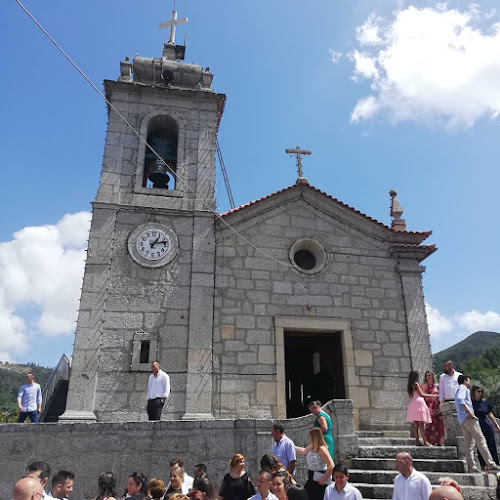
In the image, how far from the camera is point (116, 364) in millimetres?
9539

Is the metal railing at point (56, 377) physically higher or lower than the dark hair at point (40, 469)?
higher

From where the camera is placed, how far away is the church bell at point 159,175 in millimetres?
11539

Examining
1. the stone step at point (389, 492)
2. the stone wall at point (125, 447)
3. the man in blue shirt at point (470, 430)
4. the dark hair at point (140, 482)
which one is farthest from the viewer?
the man in blue shirt at point (470, 430)

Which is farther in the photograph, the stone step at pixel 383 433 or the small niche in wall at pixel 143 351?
the stone step at pixel 383 433

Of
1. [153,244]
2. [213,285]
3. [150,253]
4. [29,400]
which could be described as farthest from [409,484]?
Result: [153,244]

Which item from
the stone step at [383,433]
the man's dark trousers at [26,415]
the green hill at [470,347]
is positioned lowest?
the stone step at [383,433]

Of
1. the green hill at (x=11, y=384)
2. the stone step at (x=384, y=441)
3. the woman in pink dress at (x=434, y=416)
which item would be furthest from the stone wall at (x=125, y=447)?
the green hill at (x=11, y=384)

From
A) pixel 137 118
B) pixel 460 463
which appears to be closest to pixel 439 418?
pixel 460 463

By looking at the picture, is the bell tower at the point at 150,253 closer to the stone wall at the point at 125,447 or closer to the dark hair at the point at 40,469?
the stone wall at the point at 125,447

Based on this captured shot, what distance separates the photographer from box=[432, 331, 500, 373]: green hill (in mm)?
76938

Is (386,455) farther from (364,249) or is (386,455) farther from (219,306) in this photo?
(364,249)

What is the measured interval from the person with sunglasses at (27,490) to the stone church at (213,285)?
6402mm

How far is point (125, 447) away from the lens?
692 centimetres

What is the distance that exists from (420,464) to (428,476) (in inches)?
15.1
